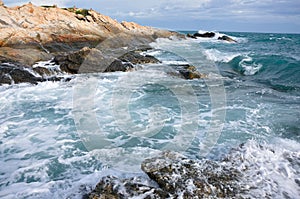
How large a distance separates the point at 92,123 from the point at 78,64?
702 centimetres

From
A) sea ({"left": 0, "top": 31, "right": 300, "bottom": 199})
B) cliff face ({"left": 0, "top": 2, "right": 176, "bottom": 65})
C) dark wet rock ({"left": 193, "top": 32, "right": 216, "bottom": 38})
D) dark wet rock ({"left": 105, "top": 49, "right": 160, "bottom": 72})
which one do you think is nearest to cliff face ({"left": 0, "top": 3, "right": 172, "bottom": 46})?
cliff face ({"left": 0, "top": 2, "right": 176, "bottom": 65})

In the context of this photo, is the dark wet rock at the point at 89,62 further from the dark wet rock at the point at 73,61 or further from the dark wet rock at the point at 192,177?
the dark wet rock at the point at 192,177

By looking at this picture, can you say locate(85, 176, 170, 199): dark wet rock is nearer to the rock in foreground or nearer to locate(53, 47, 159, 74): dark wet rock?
the rock in foreground

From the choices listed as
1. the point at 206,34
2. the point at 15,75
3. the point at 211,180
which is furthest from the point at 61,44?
the point at 206,34

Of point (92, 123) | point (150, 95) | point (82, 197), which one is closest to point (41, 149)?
point (92, 123)

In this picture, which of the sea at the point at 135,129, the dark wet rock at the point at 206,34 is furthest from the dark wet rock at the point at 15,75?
the dark wet rock at the point at 206,34

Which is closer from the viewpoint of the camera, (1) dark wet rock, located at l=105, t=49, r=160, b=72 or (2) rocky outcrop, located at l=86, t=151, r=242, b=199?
(2) rocky outcrop, located at l=86, t=151, r=242, b=199

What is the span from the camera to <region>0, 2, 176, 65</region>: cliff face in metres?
15.1

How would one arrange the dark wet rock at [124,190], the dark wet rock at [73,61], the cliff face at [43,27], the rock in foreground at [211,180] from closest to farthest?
the dark wet rock at [124,190] → the rock in foreground at [211,180] → the dark wet rock at [73,61] → the cliff face at [43,27]

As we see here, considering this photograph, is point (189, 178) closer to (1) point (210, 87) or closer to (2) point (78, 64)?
(1) point (210, 87)

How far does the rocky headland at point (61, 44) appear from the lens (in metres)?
12.7

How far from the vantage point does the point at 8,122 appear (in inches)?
273

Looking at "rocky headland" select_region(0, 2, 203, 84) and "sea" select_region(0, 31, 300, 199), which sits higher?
"rocky headland" select_region(0, 2, 203, 84)

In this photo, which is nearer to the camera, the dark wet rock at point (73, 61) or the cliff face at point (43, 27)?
the dark wet rock at point (73, 61)
